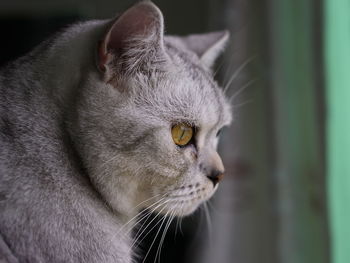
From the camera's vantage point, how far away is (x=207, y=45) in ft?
3.70

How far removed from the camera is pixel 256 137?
1702 millimetres

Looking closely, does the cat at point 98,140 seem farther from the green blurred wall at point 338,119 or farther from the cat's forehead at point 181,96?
the green blurred wall at point 338,119

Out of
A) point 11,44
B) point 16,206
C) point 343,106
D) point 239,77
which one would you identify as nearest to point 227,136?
point 239,77

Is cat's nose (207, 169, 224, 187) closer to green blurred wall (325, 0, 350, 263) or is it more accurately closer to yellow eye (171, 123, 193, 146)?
yellow eye (171, 123, 193, 146)

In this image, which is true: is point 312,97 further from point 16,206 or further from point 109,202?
point 16,206

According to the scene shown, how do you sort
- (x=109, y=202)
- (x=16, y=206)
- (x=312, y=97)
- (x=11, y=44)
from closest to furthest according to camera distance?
1. (x=16, y=206)
2. (x=109, y=202)
3. (x=11, y=44)
4. (x=312, y=97)

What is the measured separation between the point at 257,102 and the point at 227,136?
16 centimetres

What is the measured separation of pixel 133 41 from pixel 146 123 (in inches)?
5.9

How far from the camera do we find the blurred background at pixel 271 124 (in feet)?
3.90

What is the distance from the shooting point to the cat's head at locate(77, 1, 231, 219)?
0.84 meters

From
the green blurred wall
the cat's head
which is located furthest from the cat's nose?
the green blurred wall

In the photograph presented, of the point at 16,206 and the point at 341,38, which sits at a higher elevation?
the point at 341,38

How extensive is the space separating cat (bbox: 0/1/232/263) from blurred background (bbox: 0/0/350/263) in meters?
0.17

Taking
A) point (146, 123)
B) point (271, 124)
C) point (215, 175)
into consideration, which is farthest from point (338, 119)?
point (146, 123)
